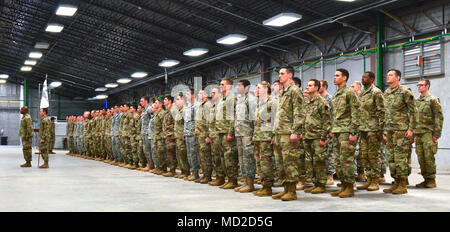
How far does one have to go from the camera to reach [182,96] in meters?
9.01

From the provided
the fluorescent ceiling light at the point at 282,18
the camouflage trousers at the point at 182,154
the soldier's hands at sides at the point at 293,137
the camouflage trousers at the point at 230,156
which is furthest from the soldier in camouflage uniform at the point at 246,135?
the fluorescent ceiling light at the point at 282,18

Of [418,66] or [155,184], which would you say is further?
[418,66]

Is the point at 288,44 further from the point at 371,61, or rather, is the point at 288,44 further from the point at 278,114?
the point at 278,114

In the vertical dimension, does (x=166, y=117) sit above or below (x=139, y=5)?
below

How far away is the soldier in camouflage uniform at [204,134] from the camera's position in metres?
7.67

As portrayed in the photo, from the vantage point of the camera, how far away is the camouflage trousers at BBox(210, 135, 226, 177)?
23.8 feet

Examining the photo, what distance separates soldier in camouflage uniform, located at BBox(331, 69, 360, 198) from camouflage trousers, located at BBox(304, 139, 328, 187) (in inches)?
7.8

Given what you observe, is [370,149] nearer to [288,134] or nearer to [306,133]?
[306,133]

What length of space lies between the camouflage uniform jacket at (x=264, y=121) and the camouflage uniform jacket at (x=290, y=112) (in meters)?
0.29

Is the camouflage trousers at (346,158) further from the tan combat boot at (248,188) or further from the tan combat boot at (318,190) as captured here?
the tan combat boot at (248,188)

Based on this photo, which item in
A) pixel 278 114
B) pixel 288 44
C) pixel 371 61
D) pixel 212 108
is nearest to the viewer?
pixel 278 114

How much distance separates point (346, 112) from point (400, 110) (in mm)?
955

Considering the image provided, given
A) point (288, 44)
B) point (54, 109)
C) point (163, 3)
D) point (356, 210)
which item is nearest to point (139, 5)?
point (163, 3)

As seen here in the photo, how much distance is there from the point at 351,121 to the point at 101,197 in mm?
3387
